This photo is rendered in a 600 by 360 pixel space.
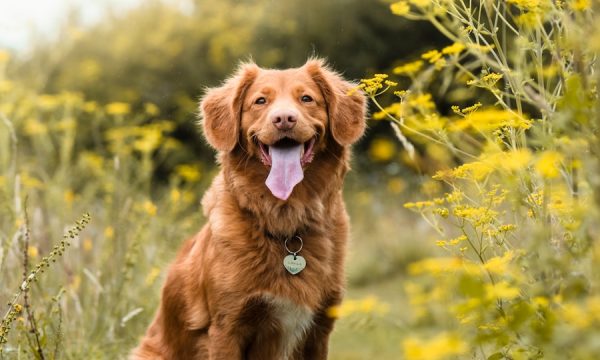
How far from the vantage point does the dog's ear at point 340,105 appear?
360 cm

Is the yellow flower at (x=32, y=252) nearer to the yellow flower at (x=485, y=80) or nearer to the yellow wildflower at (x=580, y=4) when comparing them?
the yellow flower at (x=485, y=80)

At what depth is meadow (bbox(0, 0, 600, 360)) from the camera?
5.94 feet

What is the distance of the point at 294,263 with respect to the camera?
336cm

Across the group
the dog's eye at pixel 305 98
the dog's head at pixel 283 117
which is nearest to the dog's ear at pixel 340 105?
the dog's head at pixel 283 117

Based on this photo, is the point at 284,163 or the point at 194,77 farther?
the point at 194,77

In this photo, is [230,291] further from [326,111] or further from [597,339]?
[597,339]

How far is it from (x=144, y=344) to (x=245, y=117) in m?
1.16

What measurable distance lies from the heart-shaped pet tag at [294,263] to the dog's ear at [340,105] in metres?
0.57

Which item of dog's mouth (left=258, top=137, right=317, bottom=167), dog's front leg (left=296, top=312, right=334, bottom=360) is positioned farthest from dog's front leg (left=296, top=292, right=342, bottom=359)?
dog's mouth (left=258, top=137, right=317, bottom=167)

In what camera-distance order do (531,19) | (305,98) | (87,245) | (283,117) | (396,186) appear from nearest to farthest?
(531,19) < (283,117) < (305,98) < (87,245) < (396,186)

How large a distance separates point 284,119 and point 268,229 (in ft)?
1.60

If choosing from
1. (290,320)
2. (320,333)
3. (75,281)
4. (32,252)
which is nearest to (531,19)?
(290,320)

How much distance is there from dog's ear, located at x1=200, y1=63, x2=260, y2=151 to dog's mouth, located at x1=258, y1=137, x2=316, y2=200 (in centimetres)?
19

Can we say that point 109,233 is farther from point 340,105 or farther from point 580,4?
point 580,4
